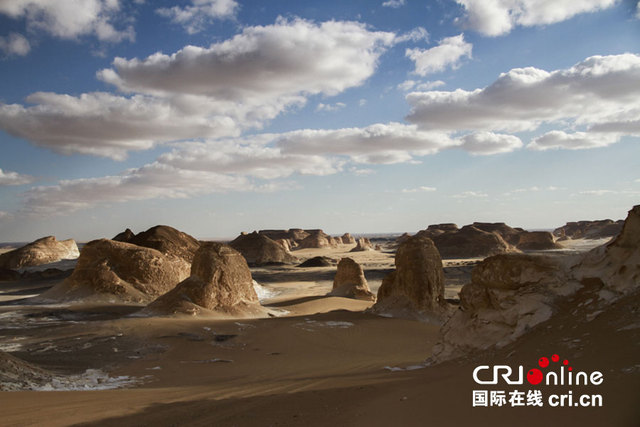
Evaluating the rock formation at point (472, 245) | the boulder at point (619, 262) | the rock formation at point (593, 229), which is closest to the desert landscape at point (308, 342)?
the boulder at point (619, 262)

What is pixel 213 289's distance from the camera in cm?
1691

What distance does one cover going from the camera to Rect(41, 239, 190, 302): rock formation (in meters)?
19.7

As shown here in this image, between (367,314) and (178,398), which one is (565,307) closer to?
(178,398)

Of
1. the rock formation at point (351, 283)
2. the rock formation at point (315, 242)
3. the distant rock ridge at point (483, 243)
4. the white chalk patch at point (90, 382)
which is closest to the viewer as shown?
the white chalk patch at point (90, 382)

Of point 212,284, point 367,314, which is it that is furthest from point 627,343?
point 212,284

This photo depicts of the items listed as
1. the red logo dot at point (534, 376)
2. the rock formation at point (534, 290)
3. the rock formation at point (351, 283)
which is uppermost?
the rock formation at point (534, 290)

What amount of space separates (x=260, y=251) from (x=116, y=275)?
37.9m

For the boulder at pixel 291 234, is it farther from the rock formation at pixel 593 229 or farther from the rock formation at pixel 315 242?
the rock formation at pixel 593 229

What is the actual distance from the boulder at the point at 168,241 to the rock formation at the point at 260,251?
2645cm

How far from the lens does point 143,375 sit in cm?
873

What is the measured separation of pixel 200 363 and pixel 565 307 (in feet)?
23.9

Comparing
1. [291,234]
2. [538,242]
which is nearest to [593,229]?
[538,242]

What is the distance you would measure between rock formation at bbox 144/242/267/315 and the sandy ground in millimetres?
1924

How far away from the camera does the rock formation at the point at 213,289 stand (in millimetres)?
15750
